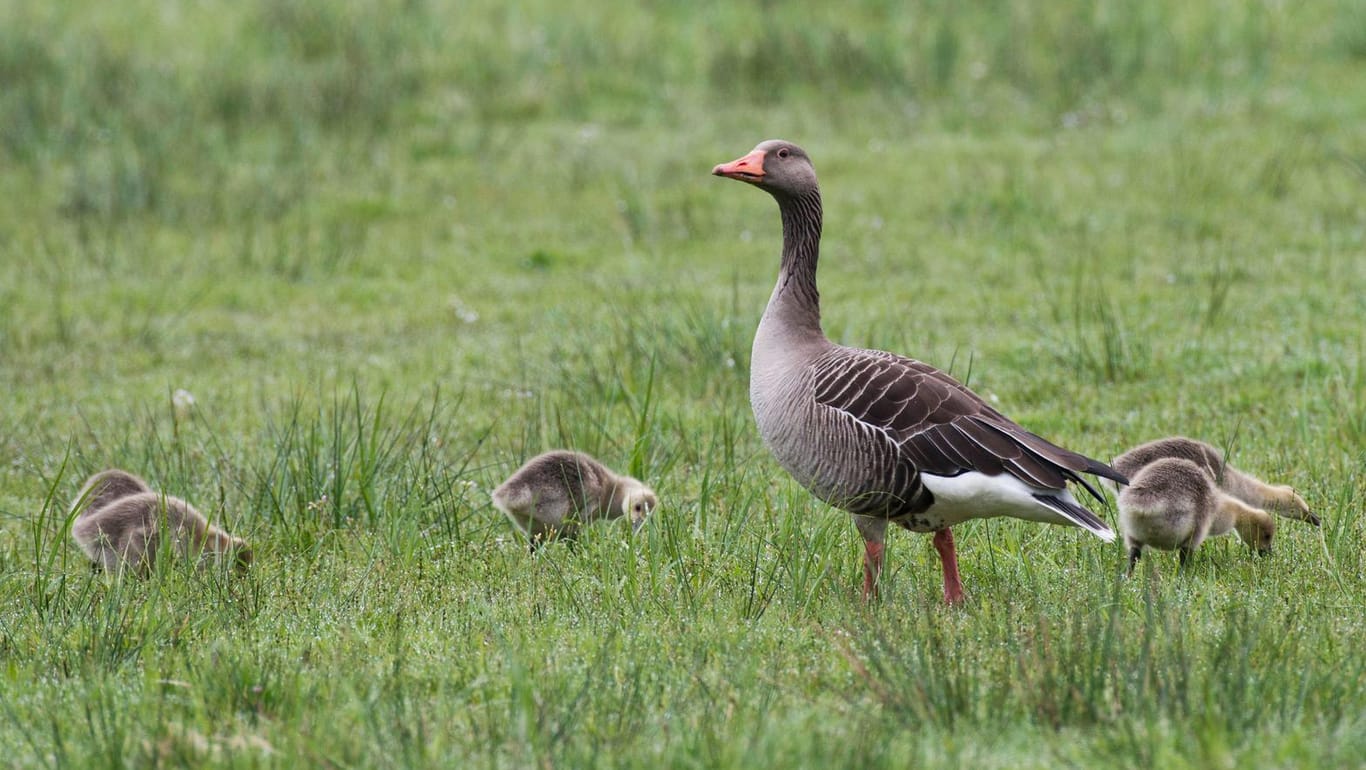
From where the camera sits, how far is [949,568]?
228 inches

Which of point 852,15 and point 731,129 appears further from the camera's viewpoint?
point 852,15

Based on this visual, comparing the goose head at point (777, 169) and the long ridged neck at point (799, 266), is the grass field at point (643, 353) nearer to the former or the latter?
the long ridged neck at point (799, 266)

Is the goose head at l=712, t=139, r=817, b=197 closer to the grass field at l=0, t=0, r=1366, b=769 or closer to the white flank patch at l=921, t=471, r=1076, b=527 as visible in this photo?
the grass field at l=0, t=0, r=1366, b=769

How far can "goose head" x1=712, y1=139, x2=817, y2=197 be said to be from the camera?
21.0 feet

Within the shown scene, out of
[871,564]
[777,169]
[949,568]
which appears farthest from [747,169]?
[949,568]

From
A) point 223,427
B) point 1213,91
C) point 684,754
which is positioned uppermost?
point 1213,91

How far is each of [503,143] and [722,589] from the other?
10.8m

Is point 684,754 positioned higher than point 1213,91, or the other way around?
point 1213,91

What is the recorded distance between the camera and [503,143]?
15969mm

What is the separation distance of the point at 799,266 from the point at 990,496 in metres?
1.49

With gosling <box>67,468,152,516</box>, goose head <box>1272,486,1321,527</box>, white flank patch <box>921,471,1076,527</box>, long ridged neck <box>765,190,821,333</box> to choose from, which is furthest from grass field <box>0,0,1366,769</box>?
long ridged neck <box>765,190,821,333</box>

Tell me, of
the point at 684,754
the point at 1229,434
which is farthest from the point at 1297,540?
the point at 684,754

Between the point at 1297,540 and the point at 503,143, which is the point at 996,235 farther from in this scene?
the point at 1297,540

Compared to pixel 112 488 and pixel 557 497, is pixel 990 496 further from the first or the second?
pixel 112 488
